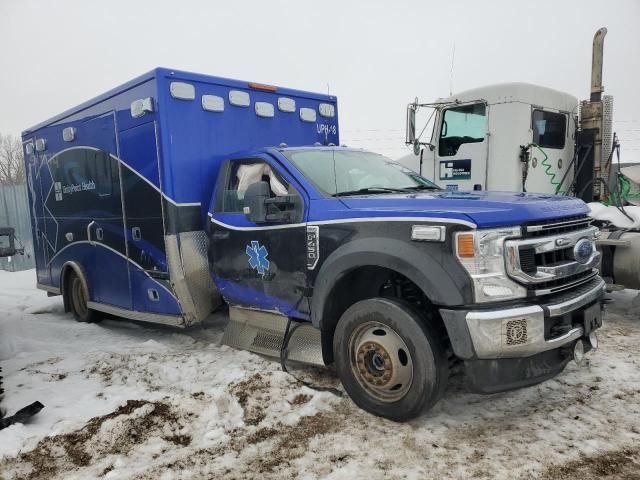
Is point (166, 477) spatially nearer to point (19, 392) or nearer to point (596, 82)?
point (19, 392)

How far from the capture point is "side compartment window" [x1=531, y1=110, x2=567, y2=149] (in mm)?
7262

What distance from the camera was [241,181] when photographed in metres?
4.73

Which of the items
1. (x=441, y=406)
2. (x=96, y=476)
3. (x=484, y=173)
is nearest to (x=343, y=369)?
(x=441, y=406)

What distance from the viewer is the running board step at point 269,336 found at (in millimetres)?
4168

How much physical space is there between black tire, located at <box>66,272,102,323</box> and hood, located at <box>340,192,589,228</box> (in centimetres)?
459

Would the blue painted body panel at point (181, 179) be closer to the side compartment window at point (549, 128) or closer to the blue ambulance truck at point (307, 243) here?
the blue ambulance truck at point (307, 243)

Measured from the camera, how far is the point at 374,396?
3.51 metres

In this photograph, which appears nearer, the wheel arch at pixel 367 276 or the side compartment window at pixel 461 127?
the wheel arch at pixel 367 276

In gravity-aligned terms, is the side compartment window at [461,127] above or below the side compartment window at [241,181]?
above

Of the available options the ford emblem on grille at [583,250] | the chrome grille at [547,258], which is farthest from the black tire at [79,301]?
the ford emblem on grille at [583,250]

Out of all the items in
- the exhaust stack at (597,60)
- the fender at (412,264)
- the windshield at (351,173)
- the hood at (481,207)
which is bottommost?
the fender at (412,264)

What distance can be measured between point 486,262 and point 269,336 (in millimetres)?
2350

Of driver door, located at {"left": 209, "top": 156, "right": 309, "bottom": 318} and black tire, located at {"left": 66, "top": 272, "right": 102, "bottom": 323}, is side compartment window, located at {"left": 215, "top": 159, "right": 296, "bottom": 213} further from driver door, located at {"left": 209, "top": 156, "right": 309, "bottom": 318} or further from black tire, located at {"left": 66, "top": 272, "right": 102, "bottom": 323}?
black tire, located at {"left": 66, "top": 272, "right": 102, "bottom": 323}

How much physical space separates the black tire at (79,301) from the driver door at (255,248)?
2.78m
